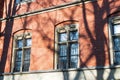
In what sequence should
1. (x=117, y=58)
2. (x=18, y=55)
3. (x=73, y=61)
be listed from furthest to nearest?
(x=18, y=55) → (x=73, y=61) → (x=117, y=58)

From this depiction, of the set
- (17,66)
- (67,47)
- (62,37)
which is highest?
(62,37)

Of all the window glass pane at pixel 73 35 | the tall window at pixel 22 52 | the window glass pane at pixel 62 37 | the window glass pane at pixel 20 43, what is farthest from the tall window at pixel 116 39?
the window glass pane at pixel 20 43

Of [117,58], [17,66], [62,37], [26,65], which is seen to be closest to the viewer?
[117,58]

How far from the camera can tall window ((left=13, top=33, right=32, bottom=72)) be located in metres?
12.9

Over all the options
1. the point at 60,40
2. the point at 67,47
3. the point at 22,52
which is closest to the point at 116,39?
the point at 67,47

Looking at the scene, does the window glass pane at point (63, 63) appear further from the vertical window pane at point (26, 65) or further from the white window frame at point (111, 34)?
the white window frame at point (111, 34)

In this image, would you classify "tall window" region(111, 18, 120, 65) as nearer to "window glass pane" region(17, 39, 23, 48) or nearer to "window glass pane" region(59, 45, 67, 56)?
"window glass pane" region(59, 45, 67, 56)

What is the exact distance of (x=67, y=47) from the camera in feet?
38.5

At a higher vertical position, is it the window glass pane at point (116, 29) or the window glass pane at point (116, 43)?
the window glass pane at point (116, 29)

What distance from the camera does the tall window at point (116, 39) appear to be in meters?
10.5

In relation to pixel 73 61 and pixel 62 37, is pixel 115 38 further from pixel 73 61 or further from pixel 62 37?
pixel 62 37

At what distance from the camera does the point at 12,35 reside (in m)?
13.8

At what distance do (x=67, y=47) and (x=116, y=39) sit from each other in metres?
2.20

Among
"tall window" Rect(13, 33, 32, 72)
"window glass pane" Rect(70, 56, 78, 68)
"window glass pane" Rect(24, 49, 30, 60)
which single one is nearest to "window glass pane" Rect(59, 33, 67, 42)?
"window glass pane" Rect(70, 56, 78, 68)
